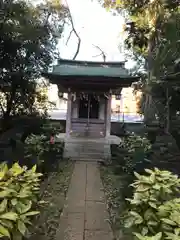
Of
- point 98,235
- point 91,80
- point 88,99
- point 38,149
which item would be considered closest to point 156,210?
point 98,235

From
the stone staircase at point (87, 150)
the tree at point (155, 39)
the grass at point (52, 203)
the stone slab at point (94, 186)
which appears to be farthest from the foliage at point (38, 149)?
the tree at point (155, 39)

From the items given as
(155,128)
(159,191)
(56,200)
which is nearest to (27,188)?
(159,191)

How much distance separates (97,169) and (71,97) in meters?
3.19

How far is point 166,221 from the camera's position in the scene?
180 centimetres

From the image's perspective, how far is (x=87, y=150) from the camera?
8.76 m

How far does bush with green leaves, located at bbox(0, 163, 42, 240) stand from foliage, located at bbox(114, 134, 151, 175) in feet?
12.3

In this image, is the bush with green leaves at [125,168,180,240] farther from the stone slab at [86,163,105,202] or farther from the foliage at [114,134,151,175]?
the foliage at [114,134,151,175]

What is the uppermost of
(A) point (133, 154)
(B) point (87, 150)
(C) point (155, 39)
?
(C) point (155, 39)

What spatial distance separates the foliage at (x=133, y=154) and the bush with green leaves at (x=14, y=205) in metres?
3.75

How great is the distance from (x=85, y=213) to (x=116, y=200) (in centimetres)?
89

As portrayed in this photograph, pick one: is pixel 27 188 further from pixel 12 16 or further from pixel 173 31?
pixel 12 16

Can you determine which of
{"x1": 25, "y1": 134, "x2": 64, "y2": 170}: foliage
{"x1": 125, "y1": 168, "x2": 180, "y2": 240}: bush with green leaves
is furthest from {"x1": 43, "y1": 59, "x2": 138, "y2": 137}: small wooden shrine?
{"x1": 125, "y1": 168, "x2": 180, "y2": 240}: bush with green leaves

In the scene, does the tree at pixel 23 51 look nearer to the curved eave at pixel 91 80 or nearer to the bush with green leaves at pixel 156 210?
the curved eave at pixel 91 80

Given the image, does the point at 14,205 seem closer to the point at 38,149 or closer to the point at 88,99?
the point at 38,149
